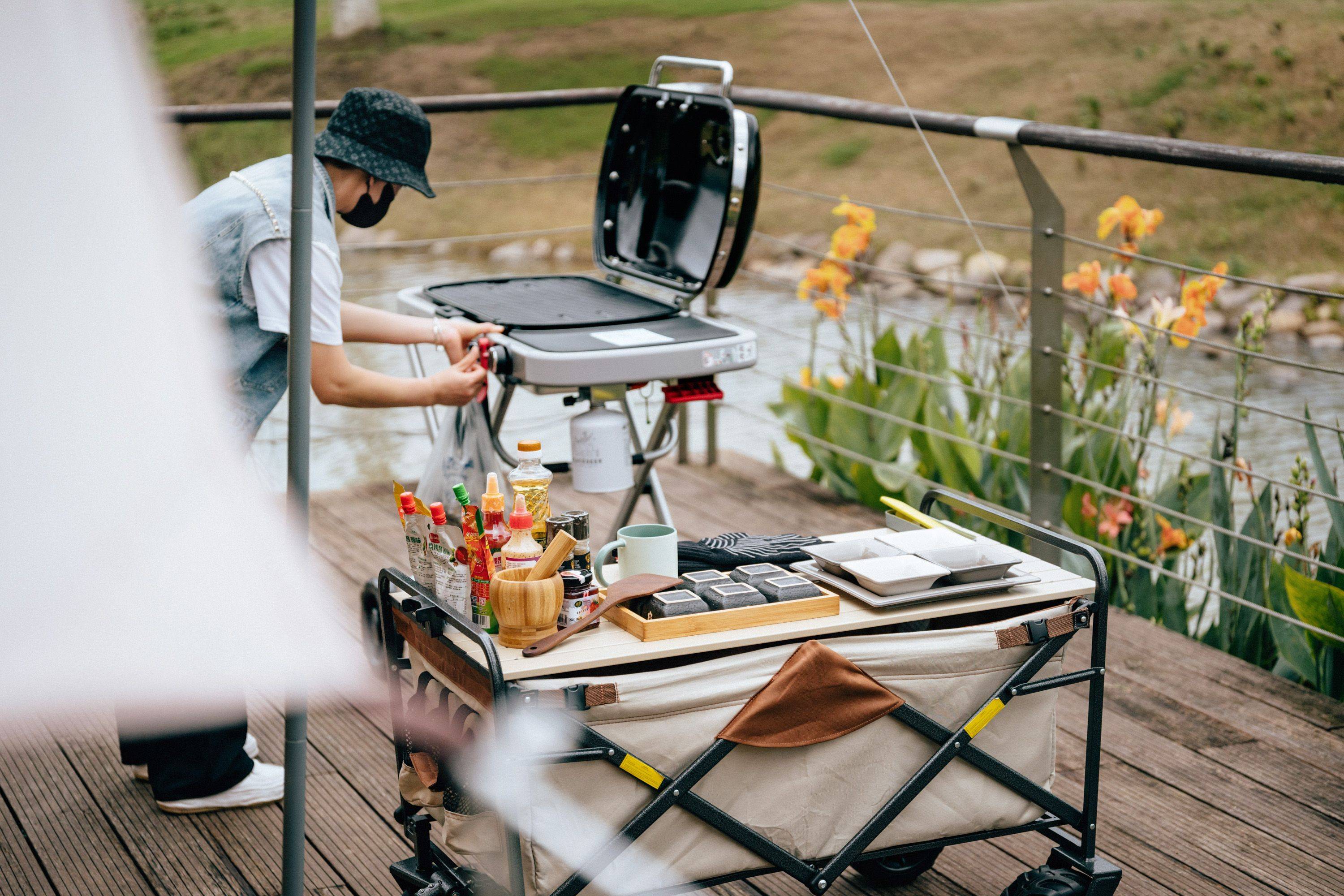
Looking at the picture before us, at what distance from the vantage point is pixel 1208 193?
1200cm

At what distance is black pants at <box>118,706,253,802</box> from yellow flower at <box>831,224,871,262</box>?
185cm

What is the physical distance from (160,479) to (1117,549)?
206 centimetres

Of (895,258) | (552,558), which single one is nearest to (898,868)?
(552,558)

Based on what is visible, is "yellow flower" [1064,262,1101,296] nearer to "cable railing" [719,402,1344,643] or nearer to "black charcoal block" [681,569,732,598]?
"cable railing" [719,402,1344,643]

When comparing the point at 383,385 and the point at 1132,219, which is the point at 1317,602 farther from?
the point at 383,385

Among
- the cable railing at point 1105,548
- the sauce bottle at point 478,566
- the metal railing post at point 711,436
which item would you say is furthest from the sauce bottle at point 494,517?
the metal railing post at point 711,436

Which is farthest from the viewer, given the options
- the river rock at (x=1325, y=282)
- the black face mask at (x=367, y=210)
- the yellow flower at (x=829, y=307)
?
the river rock at (x=1325, y=282)

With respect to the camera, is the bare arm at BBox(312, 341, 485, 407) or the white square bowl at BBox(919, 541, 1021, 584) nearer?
the white square bowl at BBox(919, 541, 1021, 584)

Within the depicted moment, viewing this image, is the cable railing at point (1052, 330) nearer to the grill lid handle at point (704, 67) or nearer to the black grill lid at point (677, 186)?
the black grill lid at point (677, 186)

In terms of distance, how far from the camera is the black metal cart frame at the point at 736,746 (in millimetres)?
1407

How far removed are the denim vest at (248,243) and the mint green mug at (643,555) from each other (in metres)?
0.53

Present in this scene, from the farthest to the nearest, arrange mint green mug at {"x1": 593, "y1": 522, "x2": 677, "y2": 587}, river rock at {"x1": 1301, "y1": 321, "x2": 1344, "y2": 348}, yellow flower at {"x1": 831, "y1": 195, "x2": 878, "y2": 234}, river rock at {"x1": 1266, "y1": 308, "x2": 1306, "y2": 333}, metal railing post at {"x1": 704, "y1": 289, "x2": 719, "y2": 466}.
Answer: river rock at {"x1": 1266, "y1": 308, "x2": 1306, "y2": 333} → river rock at {"x1": 1301, "y1": 321, "x2": 1344, "y2": 348} → metal railing post at {"x1": 704, "y1": 289, "x2": 719, "y2": 466} → yellow flower at {"x1": 831, "y1": 195, "x2": 878, "y2": 234} → mint green mug at {"x1": 593, "y1": 522, "x2": 677, "y2": 587}

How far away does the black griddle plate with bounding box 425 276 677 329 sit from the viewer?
2.28m

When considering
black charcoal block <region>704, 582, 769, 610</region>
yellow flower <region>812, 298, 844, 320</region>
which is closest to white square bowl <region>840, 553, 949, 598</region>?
black charcoal block <region>704, 582, 769, 610</region>
